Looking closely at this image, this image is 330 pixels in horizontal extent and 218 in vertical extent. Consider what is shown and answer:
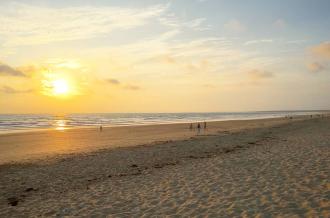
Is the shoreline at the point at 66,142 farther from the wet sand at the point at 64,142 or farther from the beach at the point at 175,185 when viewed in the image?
the beach at the point at 175,185

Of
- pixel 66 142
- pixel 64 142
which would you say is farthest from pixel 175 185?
pixel 64 142

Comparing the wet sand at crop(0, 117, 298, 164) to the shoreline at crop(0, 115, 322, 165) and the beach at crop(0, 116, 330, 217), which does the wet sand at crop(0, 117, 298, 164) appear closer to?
the shoreline at crop(0, 115, 322, 165)

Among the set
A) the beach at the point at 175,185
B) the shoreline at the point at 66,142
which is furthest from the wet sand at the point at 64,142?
the beach at the point at 175,185

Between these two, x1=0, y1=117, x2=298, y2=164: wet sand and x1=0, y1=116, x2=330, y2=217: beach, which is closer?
x1=0, y1=116, x2=330, y2=217: beach

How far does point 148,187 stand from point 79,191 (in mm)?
2748

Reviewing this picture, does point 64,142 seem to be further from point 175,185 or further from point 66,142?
point 175,185

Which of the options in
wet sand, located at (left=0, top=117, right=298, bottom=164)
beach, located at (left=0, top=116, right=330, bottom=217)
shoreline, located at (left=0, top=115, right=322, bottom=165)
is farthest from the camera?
wet sand, located at (left=0, top=117, right=298, bottom=164)

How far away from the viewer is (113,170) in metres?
15.6

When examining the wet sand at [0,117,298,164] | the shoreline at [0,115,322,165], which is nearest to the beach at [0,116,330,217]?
the shoreline at [0,115,322,165]

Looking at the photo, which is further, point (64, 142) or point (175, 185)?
point (64, 142)

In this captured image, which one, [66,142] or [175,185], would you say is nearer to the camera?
[175,185]

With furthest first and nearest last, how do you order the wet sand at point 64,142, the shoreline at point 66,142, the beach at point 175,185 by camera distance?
the wet sand at point 64,142 → the shoreline at point 66,142 → the beach at point 175,185

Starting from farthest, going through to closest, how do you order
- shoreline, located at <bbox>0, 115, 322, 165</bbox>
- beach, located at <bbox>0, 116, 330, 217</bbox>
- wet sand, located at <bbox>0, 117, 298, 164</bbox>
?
wet sand, located at <bbox>0, 117, 298, 164</bbox>
shoreline, located at <bbox>0, 115, 322, 165</bbox>
beach, located at <bbox>0, 116, 330, 217</bbox>

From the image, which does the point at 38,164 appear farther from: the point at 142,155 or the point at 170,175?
the point at 170,175
